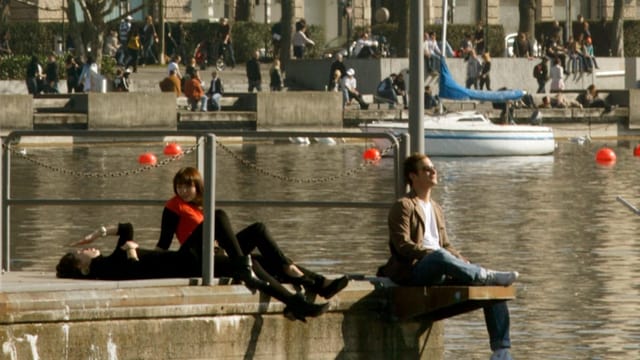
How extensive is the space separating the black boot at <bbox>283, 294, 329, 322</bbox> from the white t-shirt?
3.16ft

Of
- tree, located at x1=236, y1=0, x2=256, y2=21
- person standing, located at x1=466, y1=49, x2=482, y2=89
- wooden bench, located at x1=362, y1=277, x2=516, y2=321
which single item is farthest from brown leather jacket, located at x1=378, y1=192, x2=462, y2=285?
tree, located at x1=236, y1=0, x2=256, y2=21

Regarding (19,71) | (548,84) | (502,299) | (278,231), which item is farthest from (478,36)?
(502,299)

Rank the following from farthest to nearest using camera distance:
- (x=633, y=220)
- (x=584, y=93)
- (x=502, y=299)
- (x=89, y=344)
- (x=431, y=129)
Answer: (x=584, y=93), (x=431, y=129), (x=633, y=220), (x=502, y=299), (x=89, y=344)

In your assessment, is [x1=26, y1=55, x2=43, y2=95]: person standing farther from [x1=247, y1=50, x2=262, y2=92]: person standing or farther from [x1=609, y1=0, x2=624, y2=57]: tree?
[x1=609, y1=0, x2=624, y2=57]: tree

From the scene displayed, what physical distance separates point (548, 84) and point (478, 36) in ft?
23.9

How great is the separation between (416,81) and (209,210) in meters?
2.36

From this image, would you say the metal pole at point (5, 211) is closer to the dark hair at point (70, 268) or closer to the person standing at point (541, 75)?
the dark hair at point (70, 268)

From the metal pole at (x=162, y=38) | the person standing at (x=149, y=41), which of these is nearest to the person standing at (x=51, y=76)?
the person standing at (x=149, y=41)

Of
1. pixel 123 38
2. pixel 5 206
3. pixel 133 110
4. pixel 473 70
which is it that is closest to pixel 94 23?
pixel 123 38

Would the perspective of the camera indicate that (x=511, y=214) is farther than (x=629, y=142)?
No

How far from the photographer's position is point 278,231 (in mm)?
28312

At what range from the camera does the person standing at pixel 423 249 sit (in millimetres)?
13773

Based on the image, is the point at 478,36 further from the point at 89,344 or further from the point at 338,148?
the point at 89,344

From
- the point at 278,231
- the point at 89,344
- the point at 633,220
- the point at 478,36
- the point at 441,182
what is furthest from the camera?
the point at 478,36
